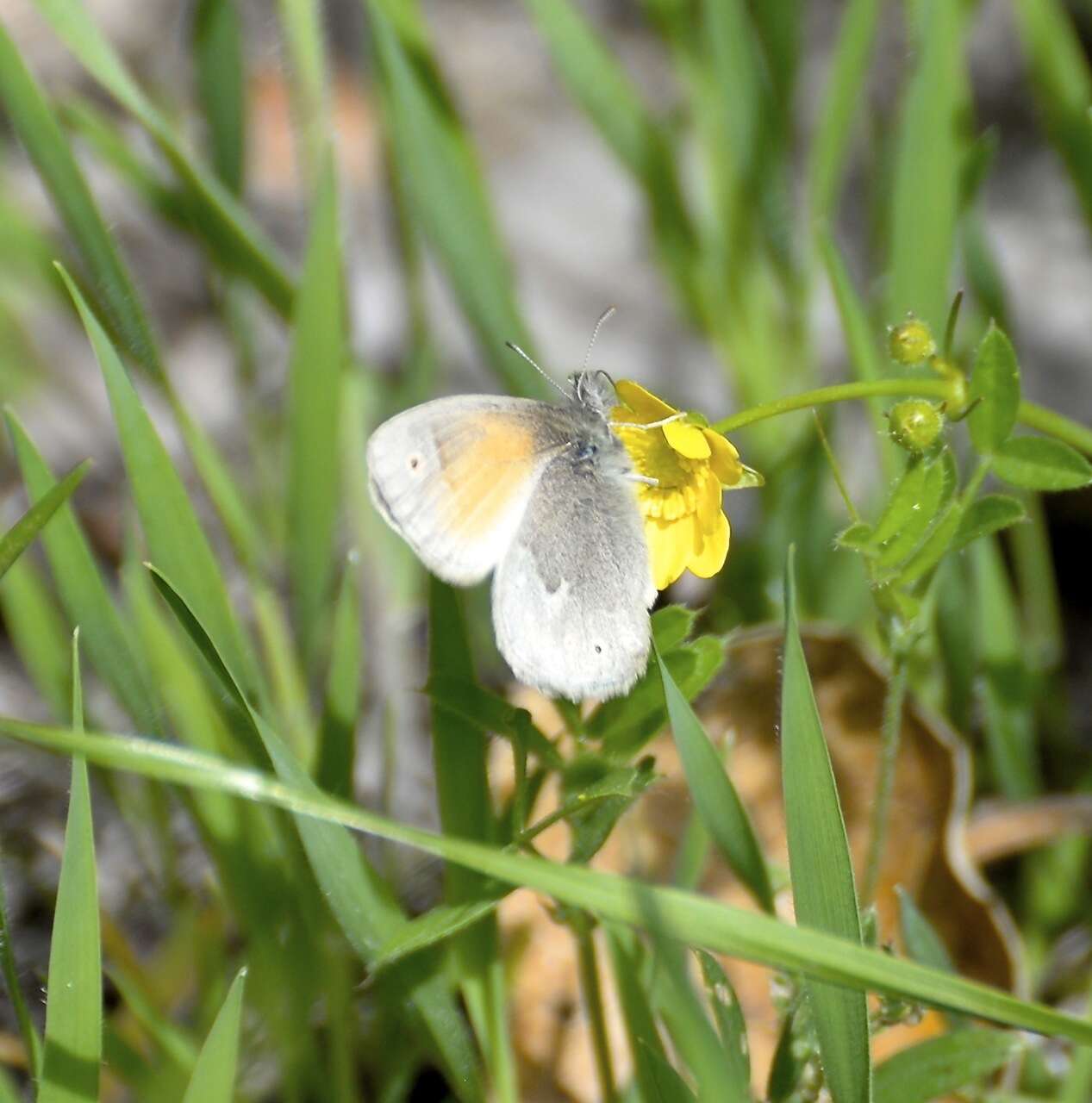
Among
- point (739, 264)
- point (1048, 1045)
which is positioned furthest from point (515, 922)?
point (739, 264)

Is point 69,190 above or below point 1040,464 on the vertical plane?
above

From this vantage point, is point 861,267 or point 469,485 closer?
point 469,485

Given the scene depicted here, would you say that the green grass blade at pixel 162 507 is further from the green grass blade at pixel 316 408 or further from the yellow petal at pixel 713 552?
the yellow petal at pixel 713 552

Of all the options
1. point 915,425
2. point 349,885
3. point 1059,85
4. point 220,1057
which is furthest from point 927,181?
point 220,1057

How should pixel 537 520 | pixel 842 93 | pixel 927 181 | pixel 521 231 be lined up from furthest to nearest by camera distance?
pixel 521 231 → pixel 842 93 → pixel 927 181 → pixel 537 520

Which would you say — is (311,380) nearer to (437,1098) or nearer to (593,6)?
(437,1098)

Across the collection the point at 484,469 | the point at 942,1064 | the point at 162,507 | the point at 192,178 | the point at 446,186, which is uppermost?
the point at 192,178

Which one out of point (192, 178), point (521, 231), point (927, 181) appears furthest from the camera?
point (521, 231)

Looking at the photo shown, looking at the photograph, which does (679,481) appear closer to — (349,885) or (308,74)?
(349,885)
